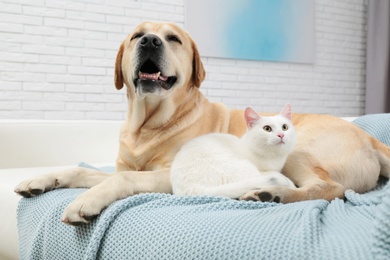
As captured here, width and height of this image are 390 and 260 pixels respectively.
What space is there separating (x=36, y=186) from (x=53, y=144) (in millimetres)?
912

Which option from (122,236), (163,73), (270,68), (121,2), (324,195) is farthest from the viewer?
(270,68)

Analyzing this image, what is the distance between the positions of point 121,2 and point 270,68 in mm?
1534

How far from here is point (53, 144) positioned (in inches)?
83.2

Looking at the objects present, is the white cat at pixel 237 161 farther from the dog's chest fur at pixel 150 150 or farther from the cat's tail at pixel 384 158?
the cat's tail at pixel 384 158

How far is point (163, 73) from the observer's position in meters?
1.37

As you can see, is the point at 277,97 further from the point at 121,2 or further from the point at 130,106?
the point at 130,106

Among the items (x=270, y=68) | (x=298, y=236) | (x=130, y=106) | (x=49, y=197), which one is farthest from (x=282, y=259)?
(x=270, y=68)

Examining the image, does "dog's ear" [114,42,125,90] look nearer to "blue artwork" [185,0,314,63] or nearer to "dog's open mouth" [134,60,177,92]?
"dog's open mouth" [134,60,177,92]

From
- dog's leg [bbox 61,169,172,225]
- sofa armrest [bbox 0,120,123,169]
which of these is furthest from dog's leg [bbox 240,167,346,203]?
sofa armrest [bbox 0,120,123,169]

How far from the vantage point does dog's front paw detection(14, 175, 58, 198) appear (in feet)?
4.05

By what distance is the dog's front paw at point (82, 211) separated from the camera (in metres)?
0.98

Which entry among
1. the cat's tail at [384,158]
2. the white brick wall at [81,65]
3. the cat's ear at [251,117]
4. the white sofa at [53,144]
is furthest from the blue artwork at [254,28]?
the cat's ear at [251,117]

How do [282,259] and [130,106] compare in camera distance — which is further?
[130,106]

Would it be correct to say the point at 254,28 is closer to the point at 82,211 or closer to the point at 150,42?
the point at 150,42
